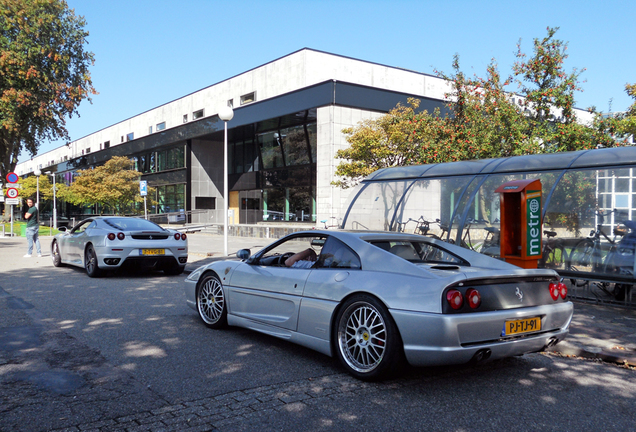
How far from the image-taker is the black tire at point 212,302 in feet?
19.4

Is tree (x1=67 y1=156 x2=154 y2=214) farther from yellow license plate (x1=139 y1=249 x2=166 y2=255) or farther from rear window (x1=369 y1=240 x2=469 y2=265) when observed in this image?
rear window (x1=369 y1=240 x2=469 y2=265)

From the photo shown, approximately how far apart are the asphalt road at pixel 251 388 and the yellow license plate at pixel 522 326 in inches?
18.6

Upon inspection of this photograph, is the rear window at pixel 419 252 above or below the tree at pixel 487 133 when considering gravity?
below

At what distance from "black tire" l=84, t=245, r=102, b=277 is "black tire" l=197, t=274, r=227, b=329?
17.3ft

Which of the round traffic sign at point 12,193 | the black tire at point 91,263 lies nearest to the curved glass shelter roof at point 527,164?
the black tire at point 91,263

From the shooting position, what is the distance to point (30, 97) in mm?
27984

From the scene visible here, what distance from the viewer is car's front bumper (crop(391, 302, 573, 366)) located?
372 centimetres

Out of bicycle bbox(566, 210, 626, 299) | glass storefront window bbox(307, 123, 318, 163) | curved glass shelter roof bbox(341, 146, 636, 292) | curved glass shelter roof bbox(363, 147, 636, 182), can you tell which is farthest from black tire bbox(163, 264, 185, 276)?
glass storefront window bbox(307, 123, 318, 163)

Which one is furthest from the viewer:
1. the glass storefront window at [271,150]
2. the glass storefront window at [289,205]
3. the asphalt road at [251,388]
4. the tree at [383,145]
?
the glass storefront window at [271,150]

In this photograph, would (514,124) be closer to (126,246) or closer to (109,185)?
(126,246)

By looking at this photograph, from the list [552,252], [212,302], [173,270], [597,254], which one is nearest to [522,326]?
[212,302]

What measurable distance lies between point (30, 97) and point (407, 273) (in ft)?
97.9

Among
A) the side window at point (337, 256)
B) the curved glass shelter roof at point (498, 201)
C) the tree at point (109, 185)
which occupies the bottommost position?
the side window at point (337, 256)

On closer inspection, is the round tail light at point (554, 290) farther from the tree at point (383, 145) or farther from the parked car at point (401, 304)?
the tree at point (383, 145)
